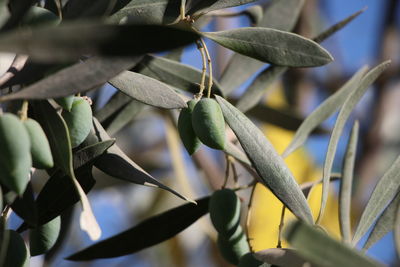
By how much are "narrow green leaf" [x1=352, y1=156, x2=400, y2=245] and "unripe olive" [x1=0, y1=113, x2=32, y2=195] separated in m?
0.40

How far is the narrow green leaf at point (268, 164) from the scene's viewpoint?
0.66m

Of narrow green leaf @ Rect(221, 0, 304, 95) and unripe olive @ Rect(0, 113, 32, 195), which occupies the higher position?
unripe olive @ Rect(0, 113, 32, 195)

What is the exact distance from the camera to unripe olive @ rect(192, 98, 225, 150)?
0.61m

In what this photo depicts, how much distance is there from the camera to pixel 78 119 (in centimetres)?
60

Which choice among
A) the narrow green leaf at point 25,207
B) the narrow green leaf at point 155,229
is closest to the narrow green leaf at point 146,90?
the narrow green leaf at point 25,207

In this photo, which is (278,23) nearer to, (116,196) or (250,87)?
(250,87)

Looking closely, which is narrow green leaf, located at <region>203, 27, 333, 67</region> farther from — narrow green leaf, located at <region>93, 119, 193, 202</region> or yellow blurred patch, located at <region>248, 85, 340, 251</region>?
yellow blurred patch, located at <region>248, 85, 340, 251</region>

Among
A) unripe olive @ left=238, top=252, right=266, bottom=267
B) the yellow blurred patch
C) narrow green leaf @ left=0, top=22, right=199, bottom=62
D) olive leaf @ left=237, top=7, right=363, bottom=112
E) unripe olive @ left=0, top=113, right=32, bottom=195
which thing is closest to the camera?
narrow green leaf @ left=0, top=22, right=199, bottom=62

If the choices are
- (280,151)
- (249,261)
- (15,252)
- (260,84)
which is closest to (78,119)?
(15,252)

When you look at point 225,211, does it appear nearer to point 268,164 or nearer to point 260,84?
point 268,164

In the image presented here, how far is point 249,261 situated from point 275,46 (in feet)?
0.69

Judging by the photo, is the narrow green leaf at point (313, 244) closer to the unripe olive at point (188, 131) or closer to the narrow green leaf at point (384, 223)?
the unripe olive at point (188, 131)

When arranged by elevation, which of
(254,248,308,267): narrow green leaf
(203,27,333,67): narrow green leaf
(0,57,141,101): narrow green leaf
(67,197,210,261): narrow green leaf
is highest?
(0,57,141,101): narrow green leaf

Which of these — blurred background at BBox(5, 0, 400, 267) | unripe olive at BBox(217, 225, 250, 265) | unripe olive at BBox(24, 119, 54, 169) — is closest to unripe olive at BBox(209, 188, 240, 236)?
unripe olive at BBox(217, 225, 250, 265)
